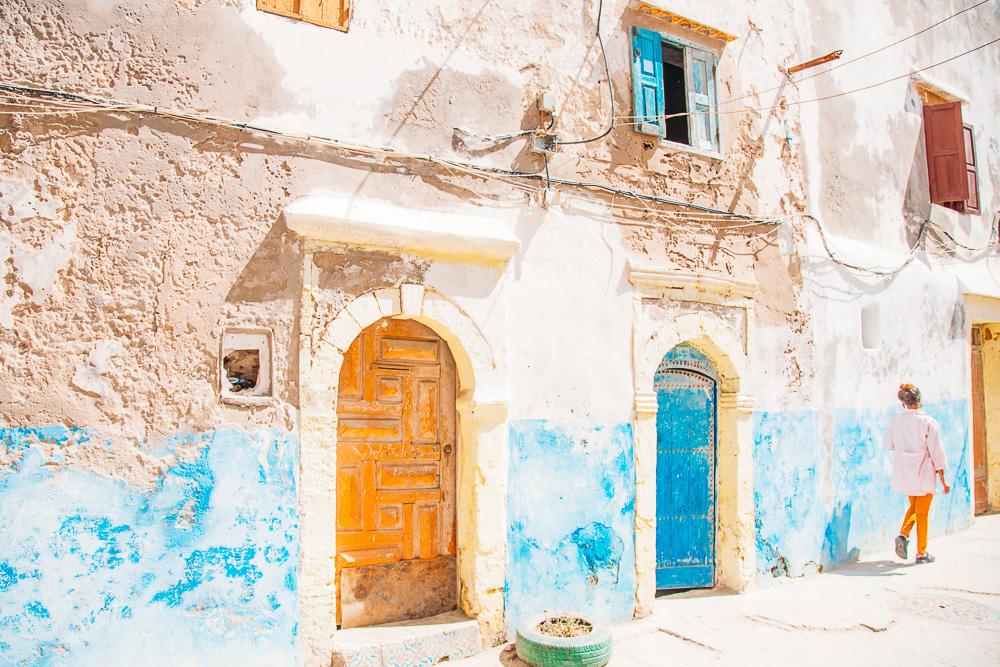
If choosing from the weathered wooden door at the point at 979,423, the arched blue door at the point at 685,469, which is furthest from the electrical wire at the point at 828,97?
the weathered wooden door at the point at 979,423

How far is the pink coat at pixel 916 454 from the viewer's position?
7.11 metres

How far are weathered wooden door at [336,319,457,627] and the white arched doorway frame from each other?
5.33 feet

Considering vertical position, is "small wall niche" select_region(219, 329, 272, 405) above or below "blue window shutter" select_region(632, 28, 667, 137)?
below

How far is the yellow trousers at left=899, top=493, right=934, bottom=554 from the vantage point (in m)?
7.19

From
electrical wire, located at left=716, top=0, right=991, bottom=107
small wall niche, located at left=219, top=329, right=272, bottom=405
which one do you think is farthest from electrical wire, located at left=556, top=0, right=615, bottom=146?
small wall niche, located at left=219, top=329, right=272, bottom=405

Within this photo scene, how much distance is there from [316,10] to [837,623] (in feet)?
19.4

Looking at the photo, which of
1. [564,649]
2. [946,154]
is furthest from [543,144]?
[946,154]

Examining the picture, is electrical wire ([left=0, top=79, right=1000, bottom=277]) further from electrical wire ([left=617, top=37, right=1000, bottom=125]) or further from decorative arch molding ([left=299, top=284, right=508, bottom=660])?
decorative arch molding ([left=299, top=284, right=508, bottom=660])

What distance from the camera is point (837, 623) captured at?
5695mm

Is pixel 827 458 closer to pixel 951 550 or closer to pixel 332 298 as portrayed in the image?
pixel 951 550

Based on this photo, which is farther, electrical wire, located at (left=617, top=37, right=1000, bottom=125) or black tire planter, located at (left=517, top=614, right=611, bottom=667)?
electrical wire, located at (left=617, top=37, right=1000, bottom=125)

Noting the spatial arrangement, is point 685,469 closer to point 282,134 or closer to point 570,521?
point 570,521

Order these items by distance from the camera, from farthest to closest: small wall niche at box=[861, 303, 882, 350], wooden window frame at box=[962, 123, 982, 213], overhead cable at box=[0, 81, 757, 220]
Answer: wooden window frame at box=[962, 123, 982, 213], small wall niche at box=[861, 303, 882, 350], overhead cable at box=[0, 81, 757, 220]

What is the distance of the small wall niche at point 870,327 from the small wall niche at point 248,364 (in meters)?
6.52
